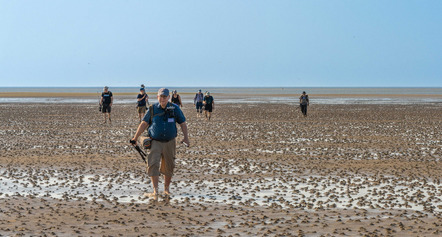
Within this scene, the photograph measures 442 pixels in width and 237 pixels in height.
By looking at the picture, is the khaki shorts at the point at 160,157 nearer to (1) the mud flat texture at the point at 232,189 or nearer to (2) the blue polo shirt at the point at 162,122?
(2) the blue polo shirt at the point at 162,122

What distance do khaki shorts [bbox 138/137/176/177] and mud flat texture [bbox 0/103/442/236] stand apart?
0.58 metres

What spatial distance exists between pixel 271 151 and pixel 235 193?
752cm

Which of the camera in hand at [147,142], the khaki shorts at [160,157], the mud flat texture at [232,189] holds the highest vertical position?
the camera in hand at [147,142]

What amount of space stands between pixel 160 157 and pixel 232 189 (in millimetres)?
1745

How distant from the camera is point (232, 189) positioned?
40.8 ft

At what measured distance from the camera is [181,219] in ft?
31.8

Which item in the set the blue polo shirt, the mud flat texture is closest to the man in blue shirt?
the blue polo shirt

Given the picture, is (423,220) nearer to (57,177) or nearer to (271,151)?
(57,177)

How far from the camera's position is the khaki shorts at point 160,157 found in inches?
462

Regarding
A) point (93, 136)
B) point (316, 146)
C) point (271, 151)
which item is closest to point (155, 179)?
point (271, 151)

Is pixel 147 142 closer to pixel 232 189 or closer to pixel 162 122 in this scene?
pixel 162 122

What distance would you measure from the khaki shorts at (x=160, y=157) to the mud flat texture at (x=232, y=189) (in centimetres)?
58

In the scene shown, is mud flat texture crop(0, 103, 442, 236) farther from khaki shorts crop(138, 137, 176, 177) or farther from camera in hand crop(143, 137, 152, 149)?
camera in hand crop(143, 137, 152, 149)

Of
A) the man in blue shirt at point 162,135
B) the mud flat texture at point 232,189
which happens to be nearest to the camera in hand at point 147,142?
the man in blue shirt at point 162,135
